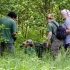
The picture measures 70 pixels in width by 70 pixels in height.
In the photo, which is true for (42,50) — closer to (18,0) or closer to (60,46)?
(60,46)

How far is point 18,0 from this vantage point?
38.4ft

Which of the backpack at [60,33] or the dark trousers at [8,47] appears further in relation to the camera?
the dark trousers at [8,47]

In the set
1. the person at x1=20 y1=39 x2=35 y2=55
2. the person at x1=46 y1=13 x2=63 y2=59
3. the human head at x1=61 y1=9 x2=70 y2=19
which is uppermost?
the human head at x1=61 y1=9 x2=70 y2=19

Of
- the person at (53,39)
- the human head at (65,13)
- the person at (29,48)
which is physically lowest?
the person at (29,48)

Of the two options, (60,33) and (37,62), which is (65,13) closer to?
(60,33)

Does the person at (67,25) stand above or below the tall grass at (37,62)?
above

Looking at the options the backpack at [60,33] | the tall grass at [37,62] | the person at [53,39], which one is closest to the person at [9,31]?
the tall grass at [37,62]

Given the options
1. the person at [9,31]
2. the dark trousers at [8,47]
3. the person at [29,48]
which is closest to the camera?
the person at [29,48]

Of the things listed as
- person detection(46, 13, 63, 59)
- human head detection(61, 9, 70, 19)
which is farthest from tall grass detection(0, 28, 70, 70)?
human head detection(61, 9, 70, 19)

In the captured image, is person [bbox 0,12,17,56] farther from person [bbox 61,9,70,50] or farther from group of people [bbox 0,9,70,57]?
person [bbox 61,9,70,50]

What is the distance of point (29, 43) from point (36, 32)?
5.24 metres

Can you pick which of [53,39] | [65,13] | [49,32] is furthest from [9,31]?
[65,13]

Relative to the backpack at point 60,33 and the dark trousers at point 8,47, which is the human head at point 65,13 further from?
the dark trousers at point 8,47

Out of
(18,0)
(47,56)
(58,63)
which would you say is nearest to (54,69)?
(58,63)
